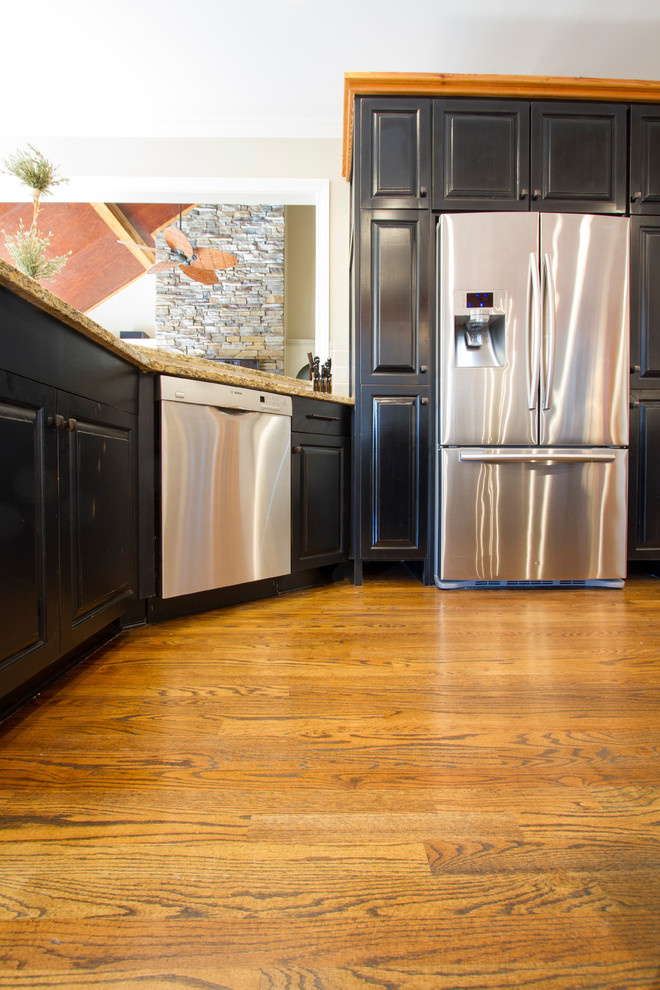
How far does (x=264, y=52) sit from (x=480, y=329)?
6.25 feet

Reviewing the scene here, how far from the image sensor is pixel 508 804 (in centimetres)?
71

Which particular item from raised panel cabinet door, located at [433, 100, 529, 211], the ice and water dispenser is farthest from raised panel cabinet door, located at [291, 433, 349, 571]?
raised panel cabinet door, located at [433, 100, 529, 211]

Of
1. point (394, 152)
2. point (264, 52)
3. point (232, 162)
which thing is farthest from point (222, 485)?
point (232, 162)

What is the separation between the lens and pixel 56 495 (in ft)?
3.51

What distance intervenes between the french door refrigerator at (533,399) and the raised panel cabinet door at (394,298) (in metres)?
0.09

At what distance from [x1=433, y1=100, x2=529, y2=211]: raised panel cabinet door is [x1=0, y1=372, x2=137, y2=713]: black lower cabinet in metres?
1.82

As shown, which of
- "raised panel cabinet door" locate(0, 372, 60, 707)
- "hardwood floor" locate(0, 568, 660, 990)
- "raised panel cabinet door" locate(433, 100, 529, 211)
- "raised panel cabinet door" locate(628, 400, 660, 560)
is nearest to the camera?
"hardwood floor" locate(0, 568, 660, 990)

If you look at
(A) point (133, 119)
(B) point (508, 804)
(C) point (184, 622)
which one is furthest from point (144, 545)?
(A) point (133, 119)

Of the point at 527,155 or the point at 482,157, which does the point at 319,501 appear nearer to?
the point at 482,157

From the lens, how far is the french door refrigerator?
2.10 m

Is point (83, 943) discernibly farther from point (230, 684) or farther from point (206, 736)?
point (230, 684)

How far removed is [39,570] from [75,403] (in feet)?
1.34

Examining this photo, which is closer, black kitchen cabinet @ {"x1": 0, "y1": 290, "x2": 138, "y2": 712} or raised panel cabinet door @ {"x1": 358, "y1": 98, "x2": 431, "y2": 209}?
black kitchen cabinet @ {"x1": 0, "y1": 290, "x2": 138, "y2": 712}

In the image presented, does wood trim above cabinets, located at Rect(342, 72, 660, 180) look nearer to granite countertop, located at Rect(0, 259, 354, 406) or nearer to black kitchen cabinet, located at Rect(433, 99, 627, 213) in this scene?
black kitchen cabinet, located at Rect(433, 99, 627, 213)
